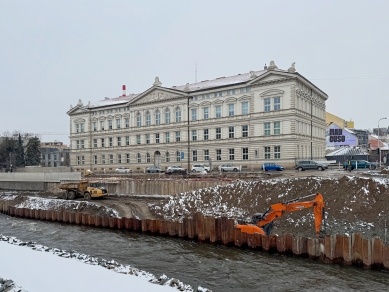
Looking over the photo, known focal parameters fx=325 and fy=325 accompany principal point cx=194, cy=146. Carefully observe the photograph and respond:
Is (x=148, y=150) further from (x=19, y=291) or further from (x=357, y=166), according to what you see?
(x=19, y=291)

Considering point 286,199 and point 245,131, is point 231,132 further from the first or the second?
→ point 286,199

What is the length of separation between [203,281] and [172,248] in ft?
15.8

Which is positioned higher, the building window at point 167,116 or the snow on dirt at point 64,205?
the building window at point 167,116

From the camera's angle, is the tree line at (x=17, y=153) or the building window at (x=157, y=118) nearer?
the building window at (x=157, y=118)

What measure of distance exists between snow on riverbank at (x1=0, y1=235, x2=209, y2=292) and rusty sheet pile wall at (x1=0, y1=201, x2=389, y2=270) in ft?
20.4

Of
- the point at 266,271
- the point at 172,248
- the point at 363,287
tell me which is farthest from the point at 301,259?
the point at 172,248

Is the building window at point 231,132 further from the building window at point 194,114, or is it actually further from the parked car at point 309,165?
the parked car at point 309,165

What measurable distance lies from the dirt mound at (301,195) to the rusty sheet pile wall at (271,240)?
12.4 feet

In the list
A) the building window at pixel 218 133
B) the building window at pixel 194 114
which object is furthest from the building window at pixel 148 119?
the building window at pixel 218 133

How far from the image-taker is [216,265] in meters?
14.3

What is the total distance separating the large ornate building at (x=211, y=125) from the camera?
49.6 meters

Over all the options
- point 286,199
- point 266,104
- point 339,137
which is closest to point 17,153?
point 266,104

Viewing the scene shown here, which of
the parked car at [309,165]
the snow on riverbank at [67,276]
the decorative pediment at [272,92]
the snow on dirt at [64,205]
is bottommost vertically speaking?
the snow on dirt at [64,205]

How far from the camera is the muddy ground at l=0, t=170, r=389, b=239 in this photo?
1956 centimetres
